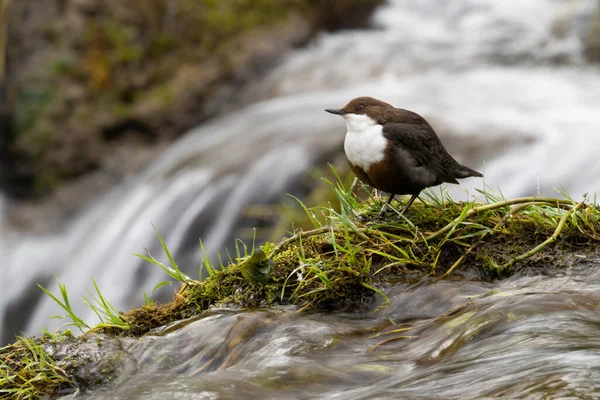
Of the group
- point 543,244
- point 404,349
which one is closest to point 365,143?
point 543,244

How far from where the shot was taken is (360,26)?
11.5m

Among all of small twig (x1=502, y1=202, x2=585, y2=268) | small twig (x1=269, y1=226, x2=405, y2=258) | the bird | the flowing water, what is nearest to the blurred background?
the flowing water

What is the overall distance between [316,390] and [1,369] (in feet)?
3.88

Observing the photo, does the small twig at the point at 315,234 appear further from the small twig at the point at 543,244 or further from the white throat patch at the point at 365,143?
the small twig at the point at 543,244

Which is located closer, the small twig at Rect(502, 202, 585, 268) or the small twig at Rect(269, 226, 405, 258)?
the small twig at Rect(502, 202, 585, 268)

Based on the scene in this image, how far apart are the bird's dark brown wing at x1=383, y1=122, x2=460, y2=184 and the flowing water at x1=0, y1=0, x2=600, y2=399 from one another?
0.70 meters

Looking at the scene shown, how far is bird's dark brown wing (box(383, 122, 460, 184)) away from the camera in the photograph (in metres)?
3.26

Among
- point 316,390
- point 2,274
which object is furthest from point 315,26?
point 316,390

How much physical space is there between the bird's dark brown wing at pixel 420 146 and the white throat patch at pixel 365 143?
0.17 feet

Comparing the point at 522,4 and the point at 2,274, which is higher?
the point at 522,4

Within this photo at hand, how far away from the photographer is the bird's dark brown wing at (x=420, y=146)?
3260 millimetres

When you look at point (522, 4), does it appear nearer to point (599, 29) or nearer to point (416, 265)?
point (599, 29)

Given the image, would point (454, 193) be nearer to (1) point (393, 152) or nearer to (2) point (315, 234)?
(1) point (393, 152)

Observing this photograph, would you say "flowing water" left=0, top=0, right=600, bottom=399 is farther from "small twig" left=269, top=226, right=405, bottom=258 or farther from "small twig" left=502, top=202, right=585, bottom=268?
"small twig" left=269, top=226, right=405, bottom=258
